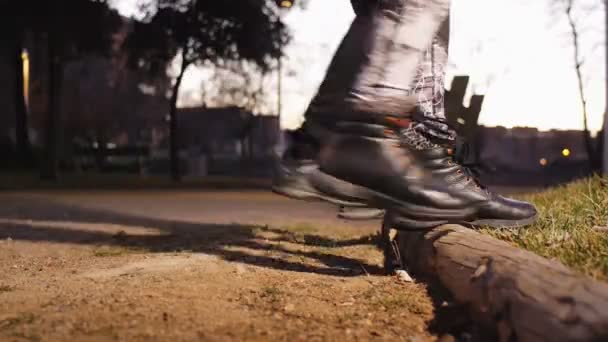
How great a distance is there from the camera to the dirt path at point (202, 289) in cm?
237

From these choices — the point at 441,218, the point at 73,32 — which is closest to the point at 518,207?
the point at 441,218

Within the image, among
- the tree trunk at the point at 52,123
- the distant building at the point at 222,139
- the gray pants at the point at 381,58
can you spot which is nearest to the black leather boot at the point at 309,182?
the gray pants at the point at 381,58

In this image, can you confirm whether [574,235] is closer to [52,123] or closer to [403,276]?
[403,276]

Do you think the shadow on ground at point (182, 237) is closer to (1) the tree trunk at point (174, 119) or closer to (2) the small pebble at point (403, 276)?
(2) the small pebble at point (403, 276)

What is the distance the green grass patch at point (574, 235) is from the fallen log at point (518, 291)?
13cm

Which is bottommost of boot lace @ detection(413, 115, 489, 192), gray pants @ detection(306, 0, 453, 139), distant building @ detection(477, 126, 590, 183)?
distant building @ detection(477, 126, 590, 183)

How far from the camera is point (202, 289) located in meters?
2.95

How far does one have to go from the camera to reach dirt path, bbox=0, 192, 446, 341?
7.76 ft

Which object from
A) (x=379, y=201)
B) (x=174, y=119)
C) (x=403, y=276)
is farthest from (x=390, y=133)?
(x=174, y=119)

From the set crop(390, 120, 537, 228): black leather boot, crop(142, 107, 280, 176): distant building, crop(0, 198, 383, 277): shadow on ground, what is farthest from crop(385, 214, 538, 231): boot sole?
crop(142, 107, 280, 176): distant building

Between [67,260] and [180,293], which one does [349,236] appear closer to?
[67,260]

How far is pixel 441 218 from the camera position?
3.16 m

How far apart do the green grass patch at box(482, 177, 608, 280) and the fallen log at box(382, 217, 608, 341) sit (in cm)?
13

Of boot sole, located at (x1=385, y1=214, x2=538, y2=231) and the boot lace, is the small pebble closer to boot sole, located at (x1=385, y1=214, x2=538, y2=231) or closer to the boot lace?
boot sole, located at (x1=385, y1=214, x2=538, y2=231)
